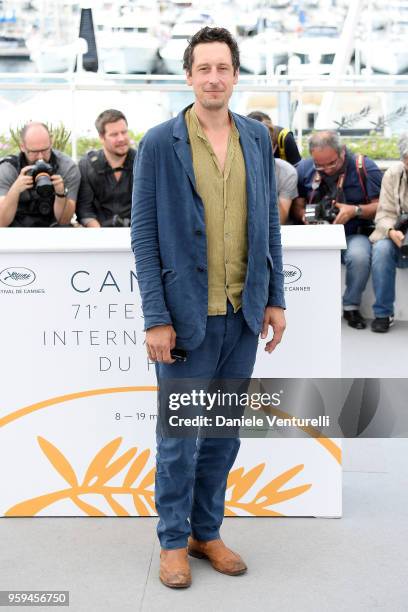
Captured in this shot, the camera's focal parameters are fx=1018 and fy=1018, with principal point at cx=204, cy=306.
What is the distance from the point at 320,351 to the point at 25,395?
3.88 ft

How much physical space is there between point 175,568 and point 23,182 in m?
3.76

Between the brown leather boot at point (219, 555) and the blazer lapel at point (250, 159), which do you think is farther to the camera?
the brown leather boot at point (219, 555)

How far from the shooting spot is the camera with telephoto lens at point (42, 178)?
6.66 meters

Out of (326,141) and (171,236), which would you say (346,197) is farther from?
(171,236)

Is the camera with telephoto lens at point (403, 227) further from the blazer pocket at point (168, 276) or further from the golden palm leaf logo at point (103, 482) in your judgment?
the blazer pocket at point (168, 276)

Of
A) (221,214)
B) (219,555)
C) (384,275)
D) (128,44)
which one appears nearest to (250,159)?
(221,214)

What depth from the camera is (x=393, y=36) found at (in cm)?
2864

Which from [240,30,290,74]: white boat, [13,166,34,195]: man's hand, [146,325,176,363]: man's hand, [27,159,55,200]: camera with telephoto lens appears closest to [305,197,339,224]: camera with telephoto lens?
[27,159,55,200]: camera with telephoto lens

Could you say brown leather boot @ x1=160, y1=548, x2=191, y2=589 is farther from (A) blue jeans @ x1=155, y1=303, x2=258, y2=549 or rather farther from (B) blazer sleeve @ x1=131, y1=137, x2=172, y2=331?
(B) blazer sleeve @ x1=131, y1=137, x2=172, y2=331

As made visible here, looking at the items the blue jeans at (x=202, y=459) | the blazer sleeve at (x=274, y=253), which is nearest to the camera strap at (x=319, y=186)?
the blazer sleeve at (x=274, y=253)

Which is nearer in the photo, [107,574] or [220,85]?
[220,85]

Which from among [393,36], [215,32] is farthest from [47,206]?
[393,36]

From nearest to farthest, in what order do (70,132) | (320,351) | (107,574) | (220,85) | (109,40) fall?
(220,85) → (107,574) → (320,351) → (70,132) → (109,40)

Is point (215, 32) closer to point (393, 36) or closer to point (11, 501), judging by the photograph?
point (11, 501)
